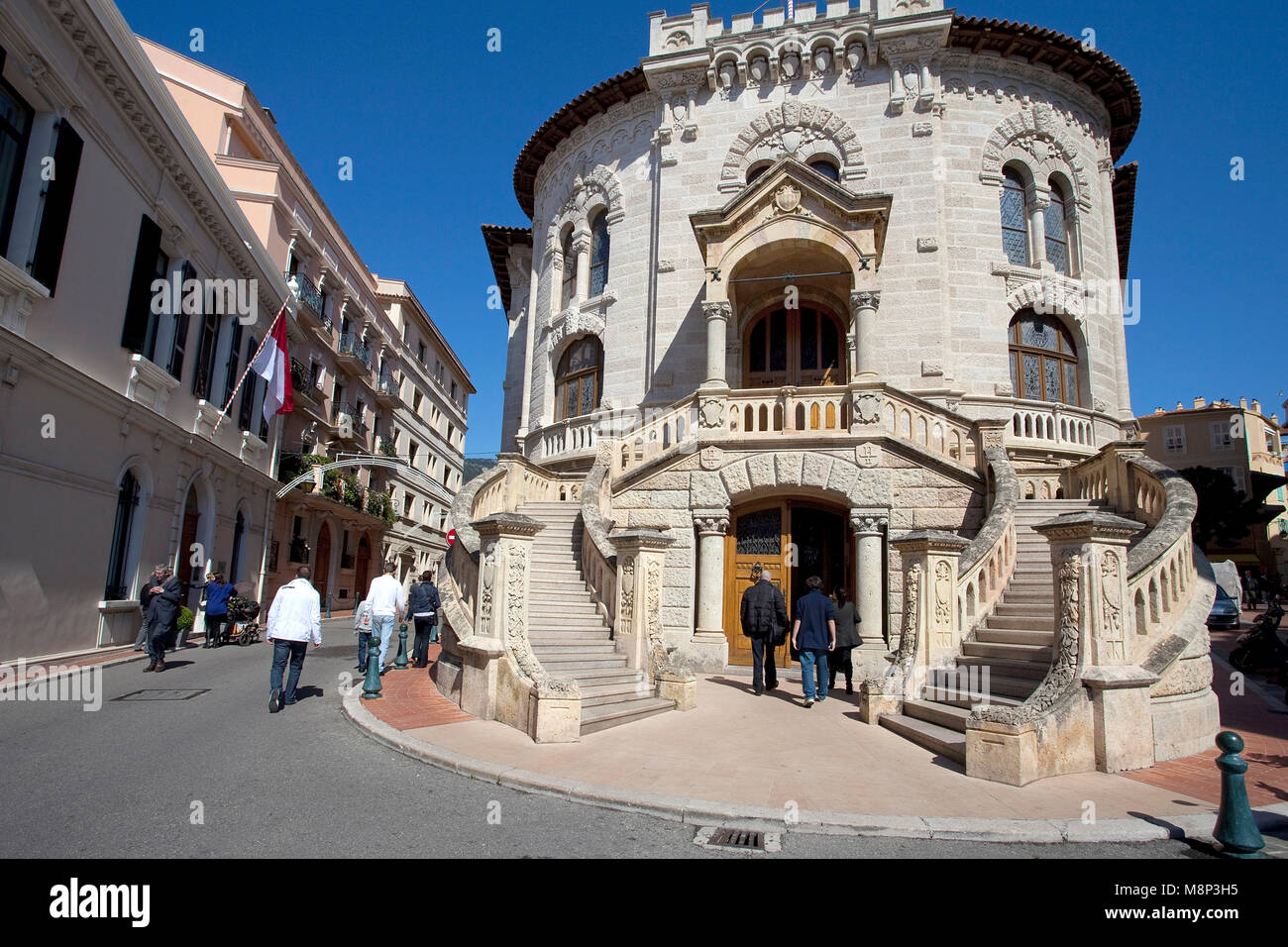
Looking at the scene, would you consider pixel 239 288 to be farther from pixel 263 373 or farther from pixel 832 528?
pixel 832 528

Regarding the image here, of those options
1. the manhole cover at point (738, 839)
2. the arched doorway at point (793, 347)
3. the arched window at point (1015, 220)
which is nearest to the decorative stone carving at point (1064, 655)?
the manhole cover at point (738, 839)

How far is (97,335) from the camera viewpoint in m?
13.5

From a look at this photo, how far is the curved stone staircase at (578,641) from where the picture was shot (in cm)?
860

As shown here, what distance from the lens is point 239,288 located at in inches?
816

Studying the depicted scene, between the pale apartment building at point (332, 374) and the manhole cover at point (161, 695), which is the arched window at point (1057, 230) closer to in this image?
the manhole cover at point (161, 695)

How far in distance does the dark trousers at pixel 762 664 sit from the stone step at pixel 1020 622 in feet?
9.89

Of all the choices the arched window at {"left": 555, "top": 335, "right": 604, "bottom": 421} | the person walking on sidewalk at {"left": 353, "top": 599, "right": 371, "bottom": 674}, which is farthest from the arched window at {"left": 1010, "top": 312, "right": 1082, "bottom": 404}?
the person walking on sidewalk at {"left": 353, "top": 599, "right": 371, "bottom": 674}

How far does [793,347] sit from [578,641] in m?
10.5

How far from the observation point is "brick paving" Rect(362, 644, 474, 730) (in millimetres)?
8148

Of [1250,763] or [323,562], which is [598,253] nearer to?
[323,562]

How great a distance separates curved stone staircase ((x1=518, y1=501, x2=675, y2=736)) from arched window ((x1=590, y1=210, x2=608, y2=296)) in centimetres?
969

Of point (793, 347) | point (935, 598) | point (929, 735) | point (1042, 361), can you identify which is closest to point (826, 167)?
point (793, 347)

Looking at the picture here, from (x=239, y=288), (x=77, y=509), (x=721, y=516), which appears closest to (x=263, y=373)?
(x=239, y=288)

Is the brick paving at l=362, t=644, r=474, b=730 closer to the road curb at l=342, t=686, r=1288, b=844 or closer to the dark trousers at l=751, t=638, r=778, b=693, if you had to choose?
the road curb at l=342, t=686, r=1288, b=844
